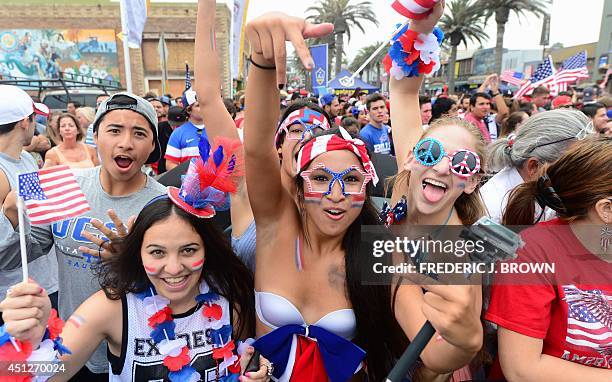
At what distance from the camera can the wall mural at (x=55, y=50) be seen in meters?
30.5

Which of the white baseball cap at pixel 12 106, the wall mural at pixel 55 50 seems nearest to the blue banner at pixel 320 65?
the white baseball cap at pixel 12 106

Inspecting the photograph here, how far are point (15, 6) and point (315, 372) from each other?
3916 cm

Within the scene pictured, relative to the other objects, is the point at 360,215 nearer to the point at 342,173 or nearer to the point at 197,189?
the point at 342,173

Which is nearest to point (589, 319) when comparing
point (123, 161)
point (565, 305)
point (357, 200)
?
point (565, 305)

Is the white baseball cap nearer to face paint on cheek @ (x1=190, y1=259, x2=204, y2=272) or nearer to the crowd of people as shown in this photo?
the crowd of people

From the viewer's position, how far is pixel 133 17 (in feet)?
19.6

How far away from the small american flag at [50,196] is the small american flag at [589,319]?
1.72 m

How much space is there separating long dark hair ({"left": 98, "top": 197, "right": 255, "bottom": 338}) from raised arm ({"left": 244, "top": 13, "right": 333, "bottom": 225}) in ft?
0.68

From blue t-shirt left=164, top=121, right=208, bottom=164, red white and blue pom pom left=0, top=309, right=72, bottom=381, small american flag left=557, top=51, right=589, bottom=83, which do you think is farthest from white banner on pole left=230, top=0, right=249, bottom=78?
small american flag left=557, top=51, right=589, bottom=83

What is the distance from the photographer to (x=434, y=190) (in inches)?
61.9

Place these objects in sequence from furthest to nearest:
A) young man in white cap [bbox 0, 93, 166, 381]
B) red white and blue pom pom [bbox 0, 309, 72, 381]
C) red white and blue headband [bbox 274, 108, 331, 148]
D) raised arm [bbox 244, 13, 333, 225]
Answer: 1. red white and blue headband [bbox 274, 108, 331, 148]
2. young man in white cap [bbox 0, 93, 166, 381]
3. red white and blue pom pom [bbox 0, 309, 72, 381]
4. raised arm [bbox 244, 13, 333, 225]

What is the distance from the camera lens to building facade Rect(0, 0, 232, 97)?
3005cm

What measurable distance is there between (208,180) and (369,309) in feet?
2.56

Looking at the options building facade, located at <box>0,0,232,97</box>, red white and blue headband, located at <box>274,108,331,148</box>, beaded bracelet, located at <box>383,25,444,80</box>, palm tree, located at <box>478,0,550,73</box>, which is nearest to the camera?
beaded bracelet, located at <box>383,25,444,80</box>
